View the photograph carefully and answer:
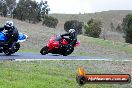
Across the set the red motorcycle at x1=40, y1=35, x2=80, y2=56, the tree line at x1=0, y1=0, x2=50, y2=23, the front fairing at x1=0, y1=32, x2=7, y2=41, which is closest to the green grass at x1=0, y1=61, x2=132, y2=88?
the front fairing at x1=0, y1=32, x2=7, y2=41

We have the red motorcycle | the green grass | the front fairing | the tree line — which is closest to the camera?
the green grass

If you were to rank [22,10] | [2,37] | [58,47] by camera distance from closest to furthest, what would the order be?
[2,37], [58,47], [22,10]

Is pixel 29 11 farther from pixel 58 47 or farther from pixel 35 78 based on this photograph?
pixel 35 78

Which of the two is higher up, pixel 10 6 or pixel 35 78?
pixel 35 78

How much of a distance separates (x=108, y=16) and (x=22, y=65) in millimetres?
183959

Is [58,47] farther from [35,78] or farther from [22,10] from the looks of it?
[22,10]

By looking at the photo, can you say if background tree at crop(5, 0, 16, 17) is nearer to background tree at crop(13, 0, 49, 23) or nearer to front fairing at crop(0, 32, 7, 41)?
background tree at crop(13, 0, 49, 23)

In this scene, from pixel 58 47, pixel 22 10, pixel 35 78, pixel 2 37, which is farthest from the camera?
pixel 22 10

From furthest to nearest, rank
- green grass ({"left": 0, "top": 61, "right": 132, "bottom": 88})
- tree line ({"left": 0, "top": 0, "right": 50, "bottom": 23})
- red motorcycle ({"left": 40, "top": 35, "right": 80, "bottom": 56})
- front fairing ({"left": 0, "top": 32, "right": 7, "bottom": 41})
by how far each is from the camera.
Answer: tree line ({"left": 0, "top": 0, "right": 50, "bottom": 23}), red motorcycle ({"left": 40, "top": 35, "right": 80, "bottom": 56}), front fairing ({"left": 0, "top": 32, "right": 7, "bottom": 41}), green grass ({"left": 0, "top": 61, "right": 132, "bottom": 88})

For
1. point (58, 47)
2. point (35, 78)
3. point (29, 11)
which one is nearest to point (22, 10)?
point (29, 11)

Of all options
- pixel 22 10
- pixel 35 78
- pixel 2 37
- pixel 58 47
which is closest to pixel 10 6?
pixel 22 10

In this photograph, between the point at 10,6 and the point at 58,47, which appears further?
the point at 10,6

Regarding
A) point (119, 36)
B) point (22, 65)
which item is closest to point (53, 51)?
point (22, 65)

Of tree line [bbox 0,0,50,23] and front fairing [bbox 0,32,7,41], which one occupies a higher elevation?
front fairing [bbox 0,32,7,41]
